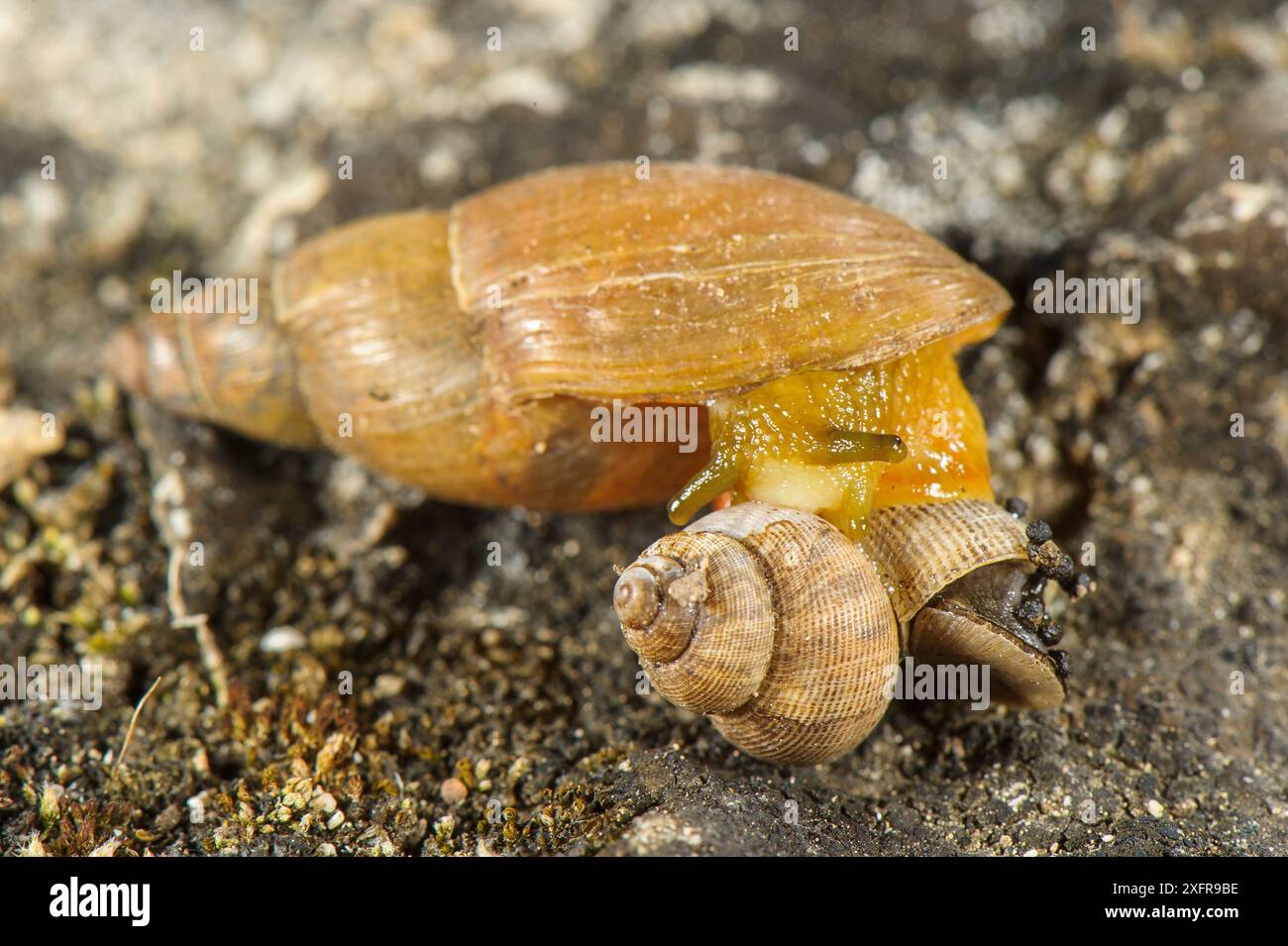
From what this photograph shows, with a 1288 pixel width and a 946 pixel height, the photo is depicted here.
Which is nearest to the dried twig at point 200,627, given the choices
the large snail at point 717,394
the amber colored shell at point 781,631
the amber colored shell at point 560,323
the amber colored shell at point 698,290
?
the amber colored shell at point 560,323

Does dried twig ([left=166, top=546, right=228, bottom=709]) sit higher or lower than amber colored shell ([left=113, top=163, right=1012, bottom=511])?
lower

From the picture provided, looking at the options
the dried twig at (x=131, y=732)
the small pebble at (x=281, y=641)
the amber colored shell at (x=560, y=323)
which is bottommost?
the dried twig at (x=131, y=732)

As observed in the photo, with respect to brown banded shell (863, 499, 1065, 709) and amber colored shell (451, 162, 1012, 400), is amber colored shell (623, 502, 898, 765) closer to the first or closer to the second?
brown banded shell (863, 499, 1065, 709)

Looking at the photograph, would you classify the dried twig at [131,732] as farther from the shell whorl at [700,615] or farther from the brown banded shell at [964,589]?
the brown banded shell at [964,589]

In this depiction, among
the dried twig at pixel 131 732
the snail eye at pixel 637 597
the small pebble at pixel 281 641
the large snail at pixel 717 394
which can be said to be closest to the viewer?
the snail eye at pixel 637 597

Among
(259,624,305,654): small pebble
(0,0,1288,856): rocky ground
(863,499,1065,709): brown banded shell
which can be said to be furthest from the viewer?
(259,624,305,654): small pebble

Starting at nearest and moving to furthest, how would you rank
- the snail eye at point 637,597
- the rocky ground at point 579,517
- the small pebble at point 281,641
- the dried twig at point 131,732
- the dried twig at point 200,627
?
the snail eye at point 637,597 → the rocky ground at point 579,517 → the dried twig at point 131,732 → the dried twig at point 200,627 → the small pebble at point 281,641

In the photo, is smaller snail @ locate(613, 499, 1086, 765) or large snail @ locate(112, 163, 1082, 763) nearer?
smaller snail @ locate(613, 499, 1086, 765)

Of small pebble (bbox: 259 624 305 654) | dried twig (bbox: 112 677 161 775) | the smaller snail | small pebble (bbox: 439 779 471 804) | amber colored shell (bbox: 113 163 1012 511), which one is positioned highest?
amber colored shell (bbox: 113 163 1012 511)

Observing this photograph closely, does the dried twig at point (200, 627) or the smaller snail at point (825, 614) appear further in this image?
the dried twig at point (200, 627)

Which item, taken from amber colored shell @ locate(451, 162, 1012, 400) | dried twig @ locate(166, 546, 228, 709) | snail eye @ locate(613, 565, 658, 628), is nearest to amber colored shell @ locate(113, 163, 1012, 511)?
amber colored shell @ locate(451, 162, 1012, 400)
